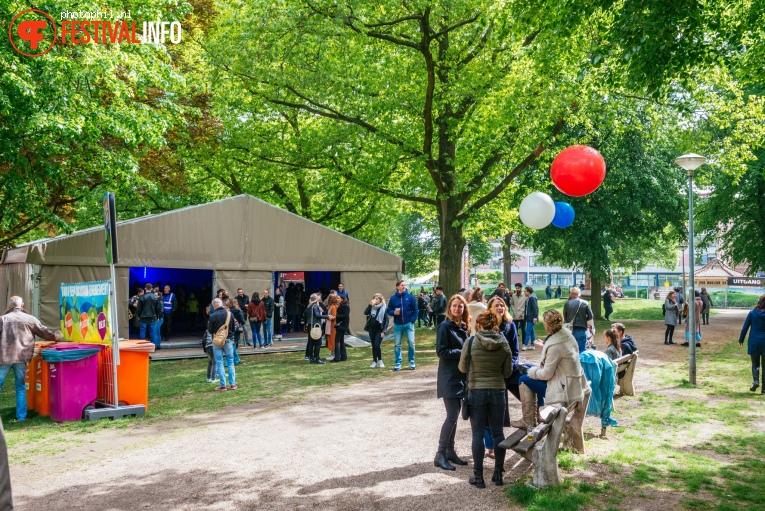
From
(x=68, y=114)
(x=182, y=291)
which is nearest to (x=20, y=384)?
(x=68, y=114)

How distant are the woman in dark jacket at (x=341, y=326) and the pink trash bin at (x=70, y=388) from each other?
20.0 ft

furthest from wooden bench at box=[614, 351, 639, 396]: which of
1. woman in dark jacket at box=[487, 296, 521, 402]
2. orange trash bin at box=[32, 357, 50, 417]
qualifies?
orange trash bin at box=[32, 357, 50, 417]

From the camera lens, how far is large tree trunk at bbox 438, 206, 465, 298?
1942 centimetres

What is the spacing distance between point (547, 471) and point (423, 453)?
1587mm

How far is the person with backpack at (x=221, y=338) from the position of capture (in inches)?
446

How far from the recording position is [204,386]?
1197 centimetres

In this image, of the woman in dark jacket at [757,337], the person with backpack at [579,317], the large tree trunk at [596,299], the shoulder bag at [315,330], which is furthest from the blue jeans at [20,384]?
the large tree trunk at [596,299]

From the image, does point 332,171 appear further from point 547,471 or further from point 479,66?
point 547,471

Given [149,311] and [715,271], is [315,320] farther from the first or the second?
[715,271]

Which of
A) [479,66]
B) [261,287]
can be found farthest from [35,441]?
[479,66]

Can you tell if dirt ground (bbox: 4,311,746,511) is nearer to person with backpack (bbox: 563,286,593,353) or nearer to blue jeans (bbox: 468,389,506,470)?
blue jeans (bbox: 468,389,506,470)

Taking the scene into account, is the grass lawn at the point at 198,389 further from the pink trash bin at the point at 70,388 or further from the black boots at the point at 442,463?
the black boots at the point at 442,463

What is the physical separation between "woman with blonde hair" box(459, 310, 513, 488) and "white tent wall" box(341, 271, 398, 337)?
43.3 ft

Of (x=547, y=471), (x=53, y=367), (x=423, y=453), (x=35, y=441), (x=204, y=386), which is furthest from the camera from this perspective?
(x=204, y=386)
